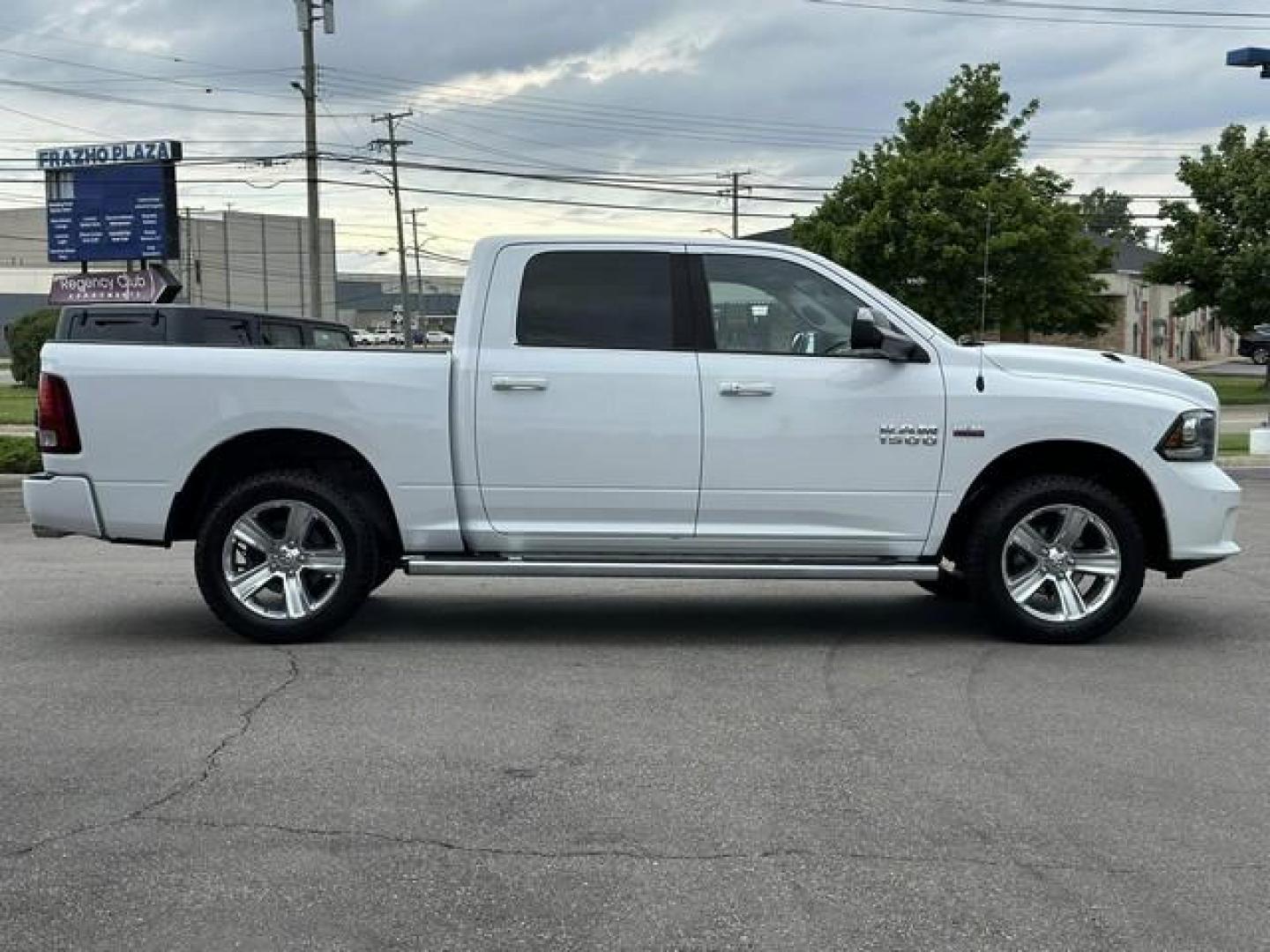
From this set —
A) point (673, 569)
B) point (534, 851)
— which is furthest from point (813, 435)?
point (534, 851)

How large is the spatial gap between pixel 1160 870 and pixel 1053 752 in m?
1.12

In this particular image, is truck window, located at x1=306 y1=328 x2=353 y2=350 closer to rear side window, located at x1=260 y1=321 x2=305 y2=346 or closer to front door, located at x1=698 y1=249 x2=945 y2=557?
rear side window, located at x1=260 y1=321 x2=305 y2=346

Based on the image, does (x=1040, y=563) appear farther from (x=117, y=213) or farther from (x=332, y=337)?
(x=117, y=213)

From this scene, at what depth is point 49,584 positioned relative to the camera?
347 inches

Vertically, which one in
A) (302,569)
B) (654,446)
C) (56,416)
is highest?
(56,416)

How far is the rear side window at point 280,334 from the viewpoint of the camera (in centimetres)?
865

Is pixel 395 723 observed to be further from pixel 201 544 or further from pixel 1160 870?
pixel 1160 870

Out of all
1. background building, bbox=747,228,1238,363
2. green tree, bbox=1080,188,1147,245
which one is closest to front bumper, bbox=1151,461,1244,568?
background building, bbox=747,228,1238,363

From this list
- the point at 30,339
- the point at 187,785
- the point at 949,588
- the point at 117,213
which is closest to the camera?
the point at 187,785

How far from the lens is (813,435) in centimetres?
659

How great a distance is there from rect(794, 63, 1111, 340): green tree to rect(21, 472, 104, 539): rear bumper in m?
32.0

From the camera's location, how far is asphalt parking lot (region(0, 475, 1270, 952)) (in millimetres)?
3609

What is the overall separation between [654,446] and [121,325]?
14.2 feet

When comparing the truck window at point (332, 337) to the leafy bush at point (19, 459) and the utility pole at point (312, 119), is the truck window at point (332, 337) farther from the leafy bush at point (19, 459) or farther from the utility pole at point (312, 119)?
the utility pole at point (312, 119)
